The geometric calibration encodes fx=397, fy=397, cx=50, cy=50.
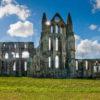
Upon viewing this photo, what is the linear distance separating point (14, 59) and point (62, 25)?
10244 millimetres

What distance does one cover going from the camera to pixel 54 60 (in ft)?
213

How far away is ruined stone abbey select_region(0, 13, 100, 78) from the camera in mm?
64688

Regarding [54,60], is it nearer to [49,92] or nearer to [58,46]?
[58,46]

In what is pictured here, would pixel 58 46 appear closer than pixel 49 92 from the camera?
No

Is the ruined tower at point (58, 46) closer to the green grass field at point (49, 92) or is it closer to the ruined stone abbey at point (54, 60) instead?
the ruined stone abbey at point (54, 60)

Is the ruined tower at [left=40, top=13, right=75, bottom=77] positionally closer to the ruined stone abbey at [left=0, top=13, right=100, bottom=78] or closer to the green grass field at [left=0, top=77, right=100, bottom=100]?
the ruined stone abbey at [left=0, top=13, right=100, bottom=78]

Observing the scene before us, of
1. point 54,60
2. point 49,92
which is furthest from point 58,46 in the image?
point 49,92

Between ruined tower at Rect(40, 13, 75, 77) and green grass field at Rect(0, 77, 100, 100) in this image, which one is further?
ruined tower at Rect(40, 13, 75, 77)

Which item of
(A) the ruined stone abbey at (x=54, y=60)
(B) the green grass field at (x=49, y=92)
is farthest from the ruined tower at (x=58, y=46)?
(B) the green grass field at (x=49, y=92)

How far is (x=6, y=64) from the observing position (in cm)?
6750

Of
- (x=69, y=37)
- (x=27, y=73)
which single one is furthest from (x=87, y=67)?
(x=27, y=73)

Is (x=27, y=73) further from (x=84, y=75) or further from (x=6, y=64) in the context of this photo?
(x=84, y=75)

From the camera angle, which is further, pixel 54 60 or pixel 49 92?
pixel 54 60

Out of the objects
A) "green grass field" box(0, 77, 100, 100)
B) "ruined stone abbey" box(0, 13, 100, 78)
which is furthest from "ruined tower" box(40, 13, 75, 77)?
"green grass field" box(0, 77, 100, 100)
